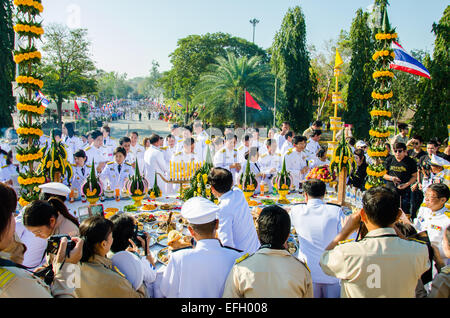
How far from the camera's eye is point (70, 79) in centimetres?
2380

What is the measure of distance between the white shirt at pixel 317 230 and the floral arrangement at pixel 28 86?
296 cm

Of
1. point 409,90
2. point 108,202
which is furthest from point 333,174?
point 409,90

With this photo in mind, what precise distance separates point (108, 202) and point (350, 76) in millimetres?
19482

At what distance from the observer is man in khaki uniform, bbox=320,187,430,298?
6.06 ft

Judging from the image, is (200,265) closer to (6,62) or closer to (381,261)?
(381,261)

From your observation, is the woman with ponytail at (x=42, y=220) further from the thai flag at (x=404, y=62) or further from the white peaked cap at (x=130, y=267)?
the thai flag at (x=404, y=62)

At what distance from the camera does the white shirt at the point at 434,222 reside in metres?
3.38

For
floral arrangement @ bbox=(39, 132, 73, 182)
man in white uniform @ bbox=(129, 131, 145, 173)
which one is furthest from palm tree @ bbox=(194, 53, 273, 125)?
floral arrangement @ bbox=(39, 132, 73, 182)

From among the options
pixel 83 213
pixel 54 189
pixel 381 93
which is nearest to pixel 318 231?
pixel 381 93

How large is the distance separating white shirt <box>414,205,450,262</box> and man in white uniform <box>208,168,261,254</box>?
1963 mm

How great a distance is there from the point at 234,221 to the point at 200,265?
2.87ft

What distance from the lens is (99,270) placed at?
1931 mm

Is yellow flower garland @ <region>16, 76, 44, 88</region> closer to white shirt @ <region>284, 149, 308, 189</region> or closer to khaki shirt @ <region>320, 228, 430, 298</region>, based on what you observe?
khaki shirt @ <region>320, 228, 430, 298</region>
